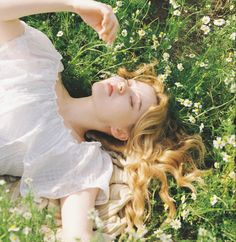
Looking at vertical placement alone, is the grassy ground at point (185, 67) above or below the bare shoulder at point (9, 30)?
below

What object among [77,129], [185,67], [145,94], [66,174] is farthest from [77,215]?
[185,67]

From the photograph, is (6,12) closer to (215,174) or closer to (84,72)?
(84,72)

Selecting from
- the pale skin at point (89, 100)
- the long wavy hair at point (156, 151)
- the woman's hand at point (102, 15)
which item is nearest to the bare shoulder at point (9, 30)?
the pale skin at point (89, 100)

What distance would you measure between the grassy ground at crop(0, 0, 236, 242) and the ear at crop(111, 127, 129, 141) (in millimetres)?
350

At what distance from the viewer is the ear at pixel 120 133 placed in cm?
386

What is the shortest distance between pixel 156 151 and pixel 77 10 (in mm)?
966

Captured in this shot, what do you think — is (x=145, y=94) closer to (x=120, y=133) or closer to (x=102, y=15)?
(x=120, y=133)

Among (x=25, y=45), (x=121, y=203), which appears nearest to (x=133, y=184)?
(x=121, y=203)

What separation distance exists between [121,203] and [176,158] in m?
0.43

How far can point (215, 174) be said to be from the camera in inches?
150

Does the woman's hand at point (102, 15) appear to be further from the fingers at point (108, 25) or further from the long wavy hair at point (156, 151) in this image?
the long wavy hair at point (156, 151)

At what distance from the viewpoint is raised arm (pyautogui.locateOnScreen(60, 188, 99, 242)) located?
3.38 metres

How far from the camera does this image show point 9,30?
3.63m

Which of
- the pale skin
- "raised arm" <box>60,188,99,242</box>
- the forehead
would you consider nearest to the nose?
the pale skin
